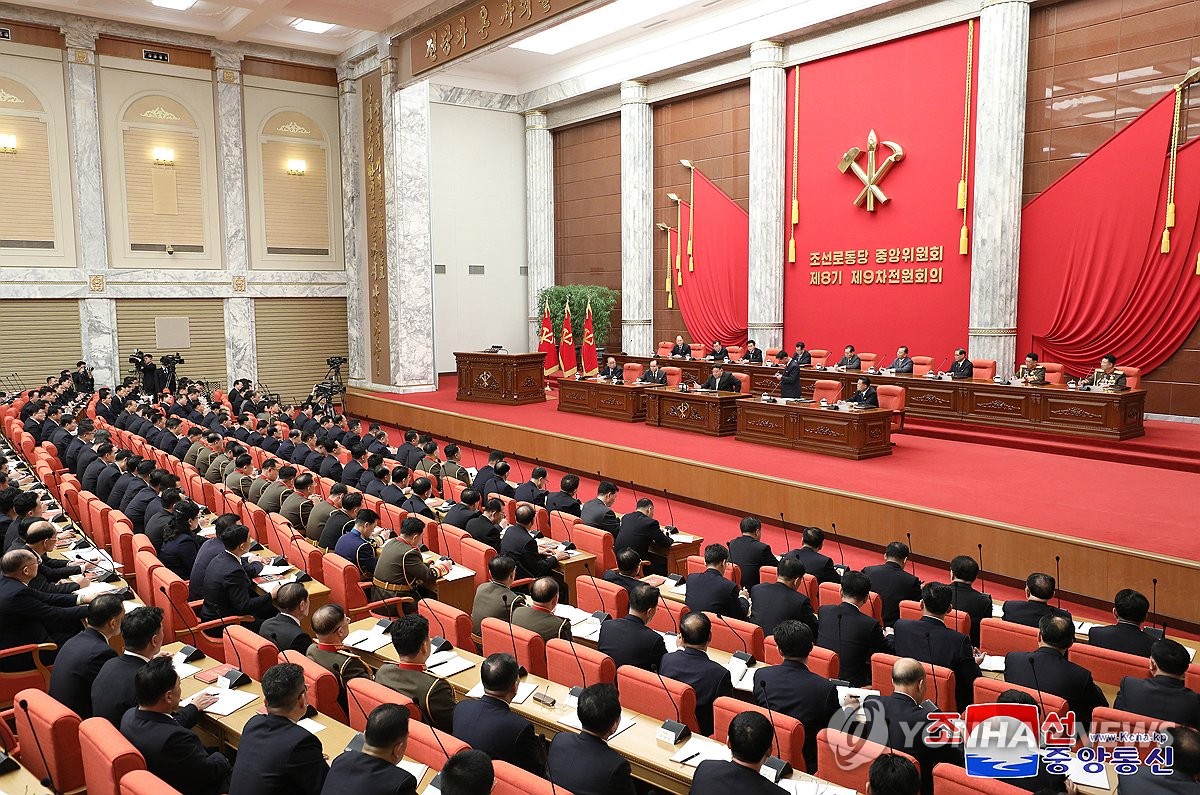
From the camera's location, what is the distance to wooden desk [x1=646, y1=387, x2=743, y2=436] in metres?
10.6

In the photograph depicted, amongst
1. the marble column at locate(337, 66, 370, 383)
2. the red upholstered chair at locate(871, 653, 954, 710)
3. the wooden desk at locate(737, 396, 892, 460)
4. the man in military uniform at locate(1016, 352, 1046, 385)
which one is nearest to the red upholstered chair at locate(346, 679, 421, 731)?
the red upholstered chair at locate(871, 653, 954, 710)

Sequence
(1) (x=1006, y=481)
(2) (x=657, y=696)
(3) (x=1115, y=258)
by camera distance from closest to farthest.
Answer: (2) (x=657, y=696) → (1) (x=1006, y=481) → (3) (x=1115, y=258)

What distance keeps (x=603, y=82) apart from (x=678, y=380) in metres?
7.20

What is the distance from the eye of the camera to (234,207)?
1600 cm

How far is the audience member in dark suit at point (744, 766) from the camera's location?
2.55 m

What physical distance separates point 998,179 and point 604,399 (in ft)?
20.1

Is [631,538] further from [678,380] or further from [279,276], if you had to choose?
[279,276]

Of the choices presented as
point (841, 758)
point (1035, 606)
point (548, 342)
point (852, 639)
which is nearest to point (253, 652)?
point (841, 758)

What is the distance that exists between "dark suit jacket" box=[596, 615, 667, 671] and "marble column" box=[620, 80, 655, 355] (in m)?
13.3

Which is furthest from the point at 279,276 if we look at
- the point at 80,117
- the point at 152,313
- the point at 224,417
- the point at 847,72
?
the point at 847,72

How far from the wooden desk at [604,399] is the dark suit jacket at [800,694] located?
27.7 ft

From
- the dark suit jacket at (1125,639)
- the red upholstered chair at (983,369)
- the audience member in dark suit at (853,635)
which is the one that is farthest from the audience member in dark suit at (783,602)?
the red upholstered chair at (983,369)

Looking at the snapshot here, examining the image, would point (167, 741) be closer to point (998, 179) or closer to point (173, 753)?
point (173, 753)

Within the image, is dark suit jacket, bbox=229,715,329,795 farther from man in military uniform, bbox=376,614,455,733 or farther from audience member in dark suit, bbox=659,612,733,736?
audience member in dark suit, bbox=659,612,733,736
